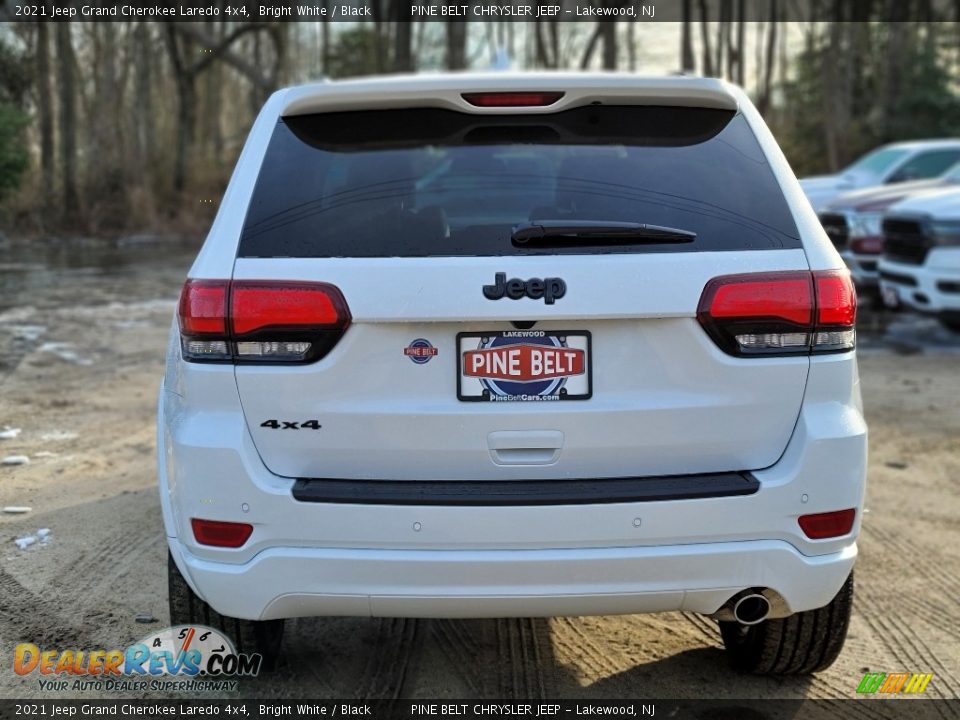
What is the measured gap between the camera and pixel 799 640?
3.13 m

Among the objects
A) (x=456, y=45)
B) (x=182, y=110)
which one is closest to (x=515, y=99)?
(x=456, y=45)

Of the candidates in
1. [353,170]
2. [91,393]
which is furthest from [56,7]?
[353,170]

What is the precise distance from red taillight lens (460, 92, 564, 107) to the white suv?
1.35 ft

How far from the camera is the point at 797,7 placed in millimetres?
42594

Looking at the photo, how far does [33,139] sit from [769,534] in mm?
22591

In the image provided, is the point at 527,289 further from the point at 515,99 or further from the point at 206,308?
the point at 206,308

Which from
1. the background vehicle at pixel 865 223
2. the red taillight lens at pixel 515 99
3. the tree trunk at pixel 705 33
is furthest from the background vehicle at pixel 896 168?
the tree trunk at pixel 705 33

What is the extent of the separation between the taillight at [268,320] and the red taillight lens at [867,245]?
34.3 ft

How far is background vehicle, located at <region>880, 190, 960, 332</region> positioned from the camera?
32.8ft

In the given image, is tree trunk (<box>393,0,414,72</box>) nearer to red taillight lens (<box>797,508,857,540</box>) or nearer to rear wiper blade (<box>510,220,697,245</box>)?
rear wiper blade (<box>510,220,697,245</box>)

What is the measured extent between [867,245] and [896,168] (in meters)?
3.12

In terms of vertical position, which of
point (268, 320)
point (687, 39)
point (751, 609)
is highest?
point (687, 39)

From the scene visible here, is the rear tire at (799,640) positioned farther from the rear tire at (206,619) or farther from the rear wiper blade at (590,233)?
the rear tire at (206,619)

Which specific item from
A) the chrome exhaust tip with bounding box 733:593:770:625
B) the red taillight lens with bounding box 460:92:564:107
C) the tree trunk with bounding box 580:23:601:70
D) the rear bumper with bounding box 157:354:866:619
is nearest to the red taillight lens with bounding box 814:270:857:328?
the rear bumper with bounding box 157:354:866:619
